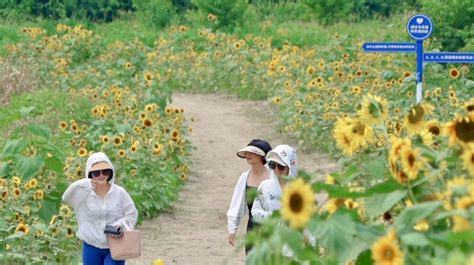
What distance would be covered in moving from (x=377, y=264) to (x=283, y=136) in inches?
556

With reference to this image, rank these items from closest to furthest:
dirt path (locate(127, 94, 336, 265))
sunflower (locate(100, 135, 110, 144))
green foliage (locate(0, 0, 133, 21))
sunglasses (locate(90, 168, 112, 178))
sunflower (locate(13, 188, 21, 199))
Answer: sunglasses (locate(90, 168, 112, 178)) < sunflower (locate(13, 188, 21, 199)) < dirt path (locate(127, 94, 336, 265)) < sunflower (locate(100, 135, 110, 144)) < green foliage (locate(0, 0, 133, 21))

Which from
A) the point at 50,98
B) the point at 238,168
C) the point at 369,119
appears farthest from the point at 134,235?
the point at 50,98

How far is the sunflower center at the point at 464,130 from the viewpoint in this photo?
12.1 feet

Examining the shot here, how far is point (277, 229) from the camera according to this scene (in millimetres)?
3299

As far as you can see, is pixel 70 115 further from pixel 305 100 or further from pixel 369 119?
pixel 369 119

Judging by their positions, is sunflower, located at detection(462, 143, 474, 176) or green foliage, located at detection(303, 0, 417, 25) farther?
green foliage, located at detection(303, 0, 417, 25)

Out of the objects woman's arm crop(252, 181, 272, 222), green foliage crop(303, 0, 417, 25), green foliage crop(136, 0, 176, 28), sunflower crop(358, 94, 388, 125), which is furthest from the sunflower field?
green foliage crop(303, 0, 417, 25)

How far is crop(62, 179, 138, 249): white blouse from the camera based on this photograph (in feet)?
26.4

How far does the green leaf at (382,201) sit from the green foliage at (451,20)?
14924 millimetres

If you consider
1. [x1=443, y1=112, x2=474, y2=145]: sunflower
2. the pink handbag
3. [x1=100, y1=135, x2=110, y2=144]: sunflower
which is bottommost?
[x1=100, y1=135, x2=110, y2=144]: sunflower

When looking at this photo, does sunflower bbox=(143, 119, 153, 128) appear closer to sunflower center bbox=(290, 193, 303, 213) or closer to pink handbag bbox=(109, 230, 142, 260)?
pink handbag bbox=(109, 230, 142, 260)

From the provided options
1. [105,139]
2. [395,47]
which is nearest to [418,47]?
[395,47]

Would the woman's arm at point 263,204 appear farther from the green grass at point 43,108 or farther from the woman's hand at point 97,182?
the green grass at point 43,108

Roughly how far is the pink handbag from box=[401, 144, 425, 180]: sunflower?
4.56 meters
